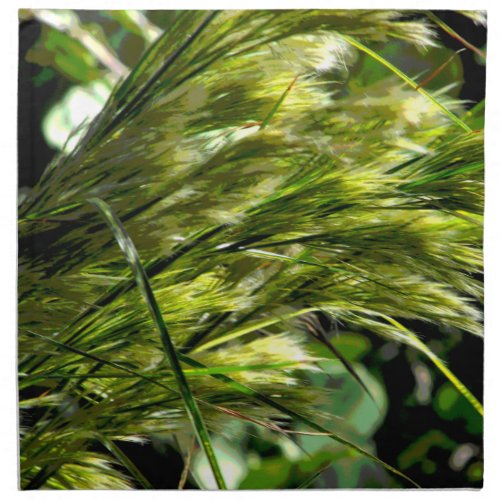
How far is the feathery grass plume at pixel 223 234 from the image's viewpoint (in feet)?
3.51

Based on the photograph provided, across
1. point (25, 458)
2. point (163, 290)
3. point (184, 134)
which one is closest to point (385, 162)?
point (184, 134)

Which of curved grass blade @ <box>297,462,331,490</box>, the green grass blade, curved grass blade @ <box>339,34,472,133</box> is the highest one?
curved grass blade @ <box>339,34,472,133</box>

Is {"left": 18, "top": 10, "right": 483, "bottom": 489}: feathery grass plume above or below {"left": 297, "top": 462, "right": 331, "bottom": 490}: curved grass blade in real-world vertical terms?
above

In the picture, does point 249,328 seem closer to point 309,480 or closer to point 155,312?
point 155,312

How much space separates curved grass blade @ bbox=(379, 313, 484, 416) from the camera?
1.09m

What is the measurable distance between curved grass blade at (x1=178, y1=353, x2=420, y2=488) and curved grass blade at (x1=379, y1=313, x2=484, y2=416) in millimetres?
198

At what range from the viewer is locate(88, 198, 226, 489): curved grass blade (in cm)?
106

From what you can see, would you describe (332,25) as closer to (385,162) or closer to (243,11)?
(243,11)

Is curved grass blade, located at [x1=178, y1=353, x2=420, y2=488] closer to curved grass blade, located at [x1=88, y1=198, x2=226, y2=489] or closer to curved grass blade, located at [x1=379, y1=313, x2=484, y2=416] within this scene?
curved grass blade, located at [x1=88, y1=198, x2=226, y2=489]

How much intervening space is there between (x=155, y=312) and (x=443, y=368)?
576 millimetres

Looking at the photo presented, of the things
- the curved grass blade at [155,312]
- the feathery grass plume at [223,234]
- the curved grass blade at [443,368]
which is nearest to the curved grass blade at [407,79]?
the feathery grass plume at [223,234]

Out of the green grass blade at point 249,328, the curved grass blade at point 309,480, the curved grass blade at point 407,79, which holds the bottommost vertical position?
the curved grass blade at point 309,480

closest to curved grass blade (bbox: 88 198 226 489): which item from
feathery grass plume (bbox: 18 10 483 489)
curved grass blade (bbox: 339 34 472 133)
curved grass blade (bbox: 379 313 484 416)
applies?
feathery grass plume (bbox: 18 10 483 489)

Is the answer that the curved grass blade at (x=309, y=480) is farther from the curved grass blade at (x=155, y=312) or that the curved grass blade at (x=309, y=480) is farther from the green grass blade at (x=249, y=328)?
the green grass blade at (x=249, y=328)
